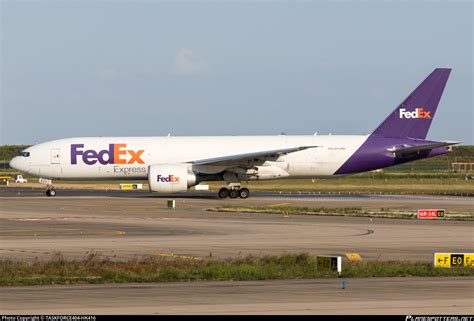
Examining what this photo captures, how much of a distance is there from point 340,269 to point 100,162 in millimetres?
42521

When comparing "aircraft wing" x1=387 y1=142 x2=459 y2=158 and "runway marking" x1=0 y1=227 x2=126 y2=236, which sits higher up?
"aircraft wing" x1=387 y1=142 x2=459 y2=158

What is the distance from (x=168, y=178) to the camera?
204ft

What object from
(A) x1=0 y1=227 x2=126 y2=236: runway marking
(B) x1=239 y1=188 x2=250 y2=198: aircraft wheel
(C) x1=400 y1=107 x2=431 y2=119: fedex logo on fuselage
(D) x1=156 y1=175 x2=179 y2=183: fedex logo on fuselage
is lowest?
(A) x1=0 y1=227 x2=126 y2=236: runway marking

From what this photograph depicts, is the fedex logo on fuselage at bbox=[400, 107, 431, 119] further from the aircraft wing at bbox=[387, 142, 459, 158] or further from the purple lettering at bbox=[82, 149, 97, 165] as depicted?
the purple lettering at bbox=[82, 149, 97, 165]

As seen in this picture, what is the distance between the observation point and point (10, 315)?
1744 centimetres

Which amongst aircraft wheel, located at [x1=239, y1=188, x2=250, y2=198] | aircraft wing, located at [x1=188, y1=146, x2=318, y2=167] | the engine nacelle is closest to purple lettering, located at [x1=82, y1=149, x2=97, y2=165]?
the engine nacelle

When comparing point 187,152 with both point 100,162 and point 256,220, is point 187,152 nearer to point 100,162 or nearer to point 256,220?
point 100,162

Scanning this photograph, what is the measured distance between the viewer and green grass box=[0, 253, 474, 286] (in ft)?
78.8

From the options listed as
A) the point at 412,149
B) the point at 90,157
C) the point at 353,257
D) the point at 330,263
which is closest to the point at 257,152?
the point at 412,149

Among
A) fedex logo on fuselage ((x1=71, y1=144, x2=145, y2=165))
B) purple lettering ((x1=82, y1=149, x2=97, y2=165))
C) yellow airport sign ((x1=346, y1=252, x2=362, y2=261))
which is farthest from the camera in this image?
purple lettering ((x1=82, y1=149, x2=97, y2=165))

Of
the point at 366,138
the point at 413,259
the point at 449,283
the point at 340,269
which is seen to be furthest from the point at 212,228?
the point at 366,138

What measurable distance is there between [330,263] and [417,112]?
142ft

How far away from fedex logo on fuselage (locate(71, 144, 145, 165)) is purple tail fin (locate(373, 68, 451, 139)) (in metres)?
16.9

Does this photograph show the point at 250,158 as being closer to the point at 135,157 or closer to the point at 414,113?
the point at 135,157
